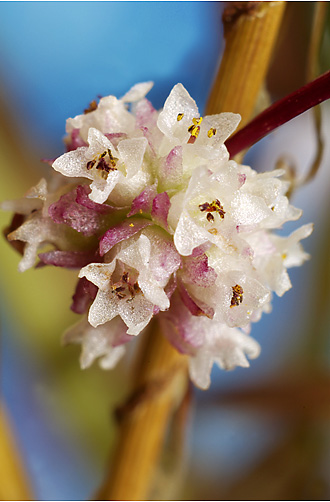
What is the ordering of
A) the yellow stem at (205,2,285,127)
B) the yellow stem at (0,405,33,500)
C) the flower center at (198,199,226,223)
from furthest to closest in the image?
the yellow stem at (0,405,33,500), the yellow stem at (205,2,285,127), the flower center at (198,199,226,223)

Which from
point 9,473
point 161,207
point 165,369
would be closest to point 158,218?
point 161,207

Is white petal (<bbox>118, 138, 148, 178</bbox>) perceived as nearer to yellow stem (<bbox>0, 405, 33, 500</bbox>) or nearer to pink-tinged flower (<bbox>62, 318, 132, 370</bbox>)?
pink-tinged flower (<bbox>62, 318, 132, 370</bbox>)

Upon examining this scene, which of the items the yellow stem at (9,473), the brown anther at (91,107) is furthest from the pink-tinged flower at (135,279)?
the yellow stem at (9,473)

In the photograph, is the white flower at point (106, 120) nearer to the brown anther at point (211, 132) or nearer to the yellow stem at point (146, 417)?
the brown anther at point (211, 132)

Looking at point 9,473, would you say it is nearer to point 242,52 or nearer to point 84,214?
point 84,214

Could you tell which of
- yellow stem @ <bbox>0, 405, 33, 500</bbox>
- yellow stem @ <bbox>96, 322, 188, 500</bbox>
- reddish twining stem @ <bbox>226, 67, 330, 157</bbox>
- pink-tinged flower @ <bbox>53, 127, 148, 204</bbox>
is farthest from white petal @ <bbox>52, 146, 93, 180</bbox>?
yellow stem @ <bbox>0, 405, 33, 500</bbox>

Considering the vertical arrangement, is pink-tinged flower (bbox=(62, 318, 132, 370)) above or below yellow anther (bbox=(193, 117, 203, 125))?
below

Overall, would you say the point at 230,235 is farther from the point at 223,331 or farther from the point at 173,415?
the point at 173,415
